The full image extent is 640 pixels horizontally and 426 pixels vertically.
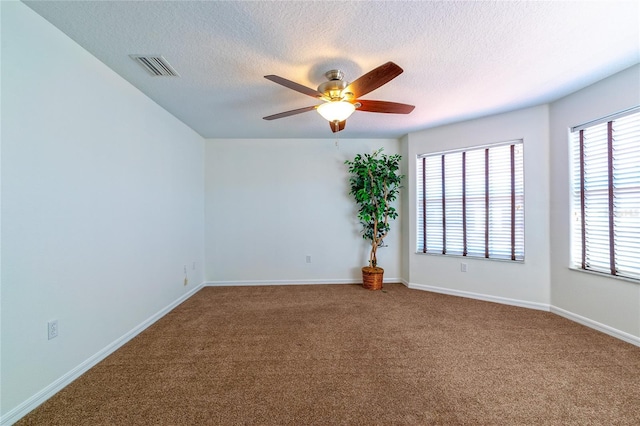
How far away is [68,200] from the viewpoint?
5.52 feet

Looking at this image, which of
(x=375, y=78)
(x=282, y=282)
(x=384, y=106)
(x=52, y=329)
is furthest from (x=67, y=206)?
(x=282, y=282)

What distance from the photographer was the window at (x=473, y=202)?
301cm

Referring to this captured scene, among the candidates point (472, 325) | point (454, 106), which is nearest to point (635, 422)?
point (472, 325)

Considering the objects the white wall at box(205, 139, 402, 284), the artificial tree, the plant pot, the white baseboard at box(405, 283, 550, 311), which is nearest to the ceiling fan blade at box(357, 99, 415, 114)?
the artificial tree

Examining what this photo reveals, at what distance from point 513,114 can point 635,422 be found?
2981 millimetres

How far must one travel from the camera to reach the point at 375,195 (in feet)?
12.2

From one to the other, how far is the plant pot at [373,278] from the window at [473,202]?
751mm

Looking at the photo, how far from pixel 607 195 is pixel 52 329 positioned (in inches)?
188

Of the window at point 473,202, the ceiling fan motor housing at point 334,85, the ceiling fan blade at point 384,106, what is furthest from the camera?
the window at point 473,202

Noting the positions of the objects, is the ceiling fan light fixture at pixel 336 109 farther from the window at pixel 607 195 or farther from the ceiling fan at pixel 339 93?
the window at pixel 607 195

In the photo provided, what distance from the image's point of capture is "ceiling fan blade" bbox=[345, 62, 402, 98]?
5.18 ft

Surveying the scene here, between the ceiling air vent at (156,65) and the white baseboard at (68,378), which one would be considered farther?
the ceiling air vent at (156,65)

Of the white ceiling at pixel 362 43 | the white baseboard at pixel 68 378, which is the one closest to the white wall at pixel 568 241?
the white ceiling at pixel 362 43

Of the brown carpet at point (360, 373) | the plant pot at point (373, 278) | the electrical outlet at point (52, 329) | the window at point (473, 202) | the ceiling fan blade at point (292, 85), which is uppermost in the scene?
the ceiling fan blade at point (292, 85)
